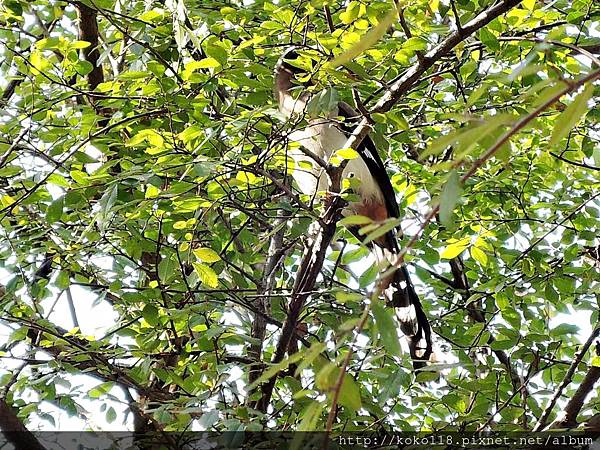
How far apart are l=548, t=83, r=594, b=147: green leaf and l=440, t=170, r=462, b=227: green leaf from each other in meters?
0.10

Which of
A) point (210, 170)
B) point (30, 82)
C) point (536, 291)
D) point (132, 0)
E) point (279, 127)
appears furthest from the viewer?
point (132, 0)

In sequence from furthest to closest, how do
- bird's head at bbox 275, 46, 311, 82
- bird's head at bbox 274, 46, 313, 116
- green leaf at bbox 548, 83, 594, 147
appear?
bird's head at bbox 274, 46, 313, 116, bird's head at bbox 275, 46, 311, 82, green leaf at bbox 548, 83, 594, 147

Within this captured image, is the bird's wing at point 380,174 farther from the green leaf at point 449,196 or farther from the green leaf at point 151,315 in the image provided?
the green leaf at point 449,196

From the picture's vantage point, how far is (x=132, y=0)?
3.10 m

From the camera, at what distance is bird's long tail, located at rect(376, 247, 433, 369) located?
273 centimetres

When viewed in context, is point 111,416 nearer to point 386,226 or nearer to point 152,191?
point 152,191

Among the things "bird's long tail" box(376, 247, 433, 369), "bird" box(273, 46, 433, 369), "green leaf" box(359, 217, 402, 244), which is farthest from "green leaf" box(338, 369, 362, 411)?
"bird's long tail" box(376, 247, 433, 369)

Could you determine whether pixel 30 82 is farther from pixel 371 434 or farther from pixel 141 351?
pixel 371 434

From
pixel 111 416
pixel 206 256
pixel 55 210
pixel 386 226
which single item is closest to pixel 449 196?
pixel 386 226

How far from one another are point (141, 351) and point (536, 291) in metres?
1.38

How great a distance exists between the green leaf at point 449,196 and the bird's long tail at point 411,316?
191 centimetres

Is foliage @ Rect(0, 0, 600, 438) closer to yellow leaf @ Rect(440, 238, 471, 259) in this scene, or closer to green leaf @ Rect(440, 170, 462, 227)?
yellow leaf @ Rect(440, 238, 471, 259)

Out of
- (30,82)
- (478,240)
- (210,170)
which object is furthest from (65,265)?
(478,240)

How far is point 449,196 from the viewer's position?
30.6 inches
